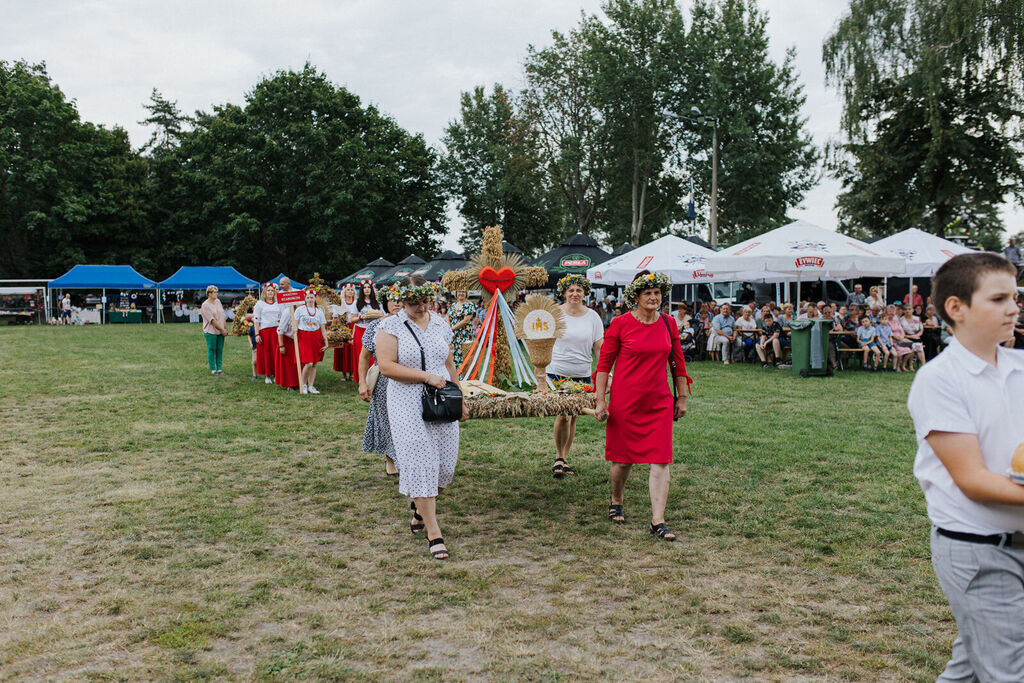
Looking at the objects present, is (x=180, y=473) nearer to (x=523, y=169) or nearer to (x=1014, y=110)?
(x=1014, y=110)

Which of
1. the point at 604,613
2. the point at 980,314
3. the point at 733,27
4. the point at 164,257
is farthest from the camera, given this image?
the point at 164,257

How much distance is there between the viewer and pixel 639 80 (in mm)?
39719

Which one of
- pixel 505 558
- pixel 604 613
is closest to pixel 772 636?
pixel 604 613

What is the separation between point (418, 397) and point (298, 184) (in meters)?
43.0

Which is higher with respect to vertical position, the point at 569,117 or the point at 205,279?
the point at 569,117

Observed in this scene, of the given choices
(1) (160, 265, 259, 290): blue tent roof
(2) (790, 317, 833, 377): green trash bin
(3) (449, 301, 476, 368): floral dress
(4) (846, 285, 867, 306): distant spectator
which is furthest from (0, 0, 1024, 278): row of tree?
(3) (449, 301, 476, 368): floral dress

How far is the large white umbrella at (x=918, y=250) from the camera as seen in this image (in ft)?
58.3

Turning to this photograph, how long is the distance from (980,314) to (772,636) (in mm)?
2273

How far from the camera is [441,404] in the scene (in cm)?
506

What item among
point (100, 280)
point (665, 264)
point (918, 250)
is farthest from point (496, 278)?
point (100, 280)

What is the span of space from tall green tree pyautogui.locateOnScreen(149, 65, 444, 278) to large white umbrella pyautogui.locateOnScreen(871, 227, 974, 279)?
101 feet

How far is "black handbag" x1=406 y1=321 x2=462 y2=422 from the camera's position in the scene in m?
5.05

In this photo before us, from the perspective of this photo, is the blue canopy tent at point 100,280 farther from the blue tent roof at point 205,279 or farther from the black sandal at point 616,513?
the black sandal at point 616,513

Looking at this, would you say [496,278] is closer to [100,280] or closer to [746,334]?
[746,334]
